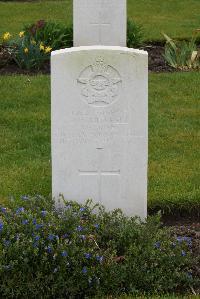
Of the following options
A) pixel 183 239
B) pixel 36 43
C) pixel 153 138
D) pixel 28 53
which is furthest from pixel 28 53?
pixel 183 239

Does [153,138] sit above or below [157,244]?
above

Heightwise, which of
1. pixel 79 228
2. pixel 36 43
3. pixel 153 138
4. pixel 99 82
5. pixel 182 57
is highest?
pixel 36 43

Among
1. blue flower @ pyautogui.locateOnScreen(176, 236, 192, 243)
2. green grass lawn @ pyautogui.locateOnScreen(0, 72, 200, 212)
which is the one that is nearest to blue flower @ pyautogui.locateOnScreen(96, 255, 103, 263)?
blue flower @ pyautogui.locateOnScreen(176, 236, 192, 243)

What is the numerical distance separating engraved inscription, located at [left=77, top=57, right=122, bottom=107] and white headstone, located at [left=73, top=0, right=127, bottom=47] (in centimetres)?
68

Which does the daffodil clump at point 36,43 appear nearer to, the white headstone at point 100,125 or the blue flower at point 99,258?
the white headstone at point 100,125

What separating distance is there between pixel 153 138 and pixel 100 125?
107 inches

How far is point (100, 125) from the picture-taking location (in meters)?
5.96

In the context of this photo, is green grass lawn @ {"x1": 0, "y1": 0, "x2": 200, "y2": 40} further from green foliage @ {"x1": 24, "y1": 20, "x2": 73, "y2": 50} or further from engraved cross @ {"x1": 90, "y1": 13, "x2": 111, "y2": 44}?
engraved cross @ {"x1": 90, "y1": 13, "x2": 111, "y2": 44}

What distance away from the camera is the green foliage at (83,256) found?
5.27m

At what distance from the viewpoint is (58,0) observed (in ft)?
61.8

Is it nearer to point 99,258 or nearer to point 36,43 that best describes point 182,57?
point 36,43

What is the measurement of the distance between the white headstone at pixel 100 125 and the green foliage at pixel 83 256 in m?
0.32

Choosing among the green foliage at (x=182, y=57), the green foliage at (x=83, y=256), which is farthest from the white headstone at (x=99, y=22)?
the green foliage at (x=182, y=57)

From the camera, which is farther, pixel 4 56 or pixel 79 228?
pixel 4 56
